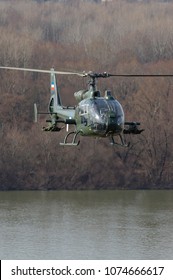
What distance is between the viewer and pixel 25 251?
5056 cm

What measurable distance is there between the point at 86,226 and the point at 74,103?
24322 millimetres

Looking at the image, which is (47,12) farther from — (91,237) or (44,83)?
(91,237)

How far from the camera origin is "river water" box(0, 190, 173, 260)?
50906 millimetres

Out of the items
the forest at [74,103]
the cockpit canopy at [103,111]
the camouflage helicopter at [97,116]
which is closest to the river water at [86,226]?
the forest at [74,103]

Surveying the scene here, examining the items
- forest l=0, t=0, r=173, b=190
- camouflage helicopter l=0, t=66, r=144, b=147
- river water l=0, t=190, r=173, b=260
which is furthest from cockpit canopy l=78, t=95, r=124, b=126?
forest l=0, t=0, r=173, b=190

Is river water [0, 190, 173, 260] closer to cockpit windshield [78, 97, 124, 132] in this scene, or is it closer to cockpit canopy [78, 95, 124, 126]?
cockpit windshield [78, 97, 124, 132]

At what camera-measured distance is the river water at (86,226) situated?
50.9 meters

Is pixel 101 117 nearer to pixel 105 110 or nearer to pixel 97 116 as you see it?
pixel 97 116

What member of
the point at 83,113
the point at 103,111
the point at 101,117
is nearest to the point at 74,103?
the point at 83,113

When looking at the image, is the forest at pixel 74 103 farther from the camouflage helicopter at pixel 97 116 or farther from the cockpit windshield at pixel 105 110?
the cockpit windshield at pixel 105 110

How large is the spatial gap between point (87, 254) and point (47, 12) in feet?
197

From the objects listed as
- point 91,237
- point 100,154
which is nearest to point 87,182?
point 100,154

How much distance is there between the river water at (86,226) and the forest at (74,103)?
467cm

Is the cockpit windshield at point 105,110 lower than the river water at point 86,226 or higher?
higher
